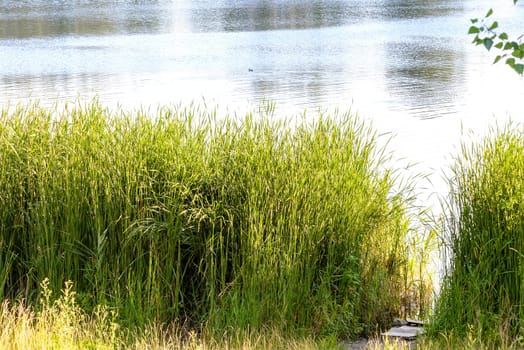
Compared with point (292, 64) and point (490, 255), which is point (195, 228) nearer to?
point (490, 255)

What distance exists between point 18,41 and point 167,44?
4592 mm

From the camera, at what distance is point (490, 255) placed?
6.08 m

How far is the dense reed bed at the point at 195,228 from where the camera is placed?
622 cm

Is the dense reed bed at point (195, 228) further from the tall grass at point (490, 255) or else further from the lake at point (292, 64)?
the lake at point (292, 64)

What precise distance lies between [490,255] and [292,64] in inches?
662

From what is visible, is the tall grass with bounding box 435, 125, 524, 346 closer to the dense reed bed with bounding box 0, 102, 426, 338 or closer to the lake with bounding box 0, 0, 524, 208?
the dense reed bed with bounding box 0, 102, 426, 338

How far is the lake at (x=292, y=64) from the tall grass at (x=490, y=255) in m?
1.75

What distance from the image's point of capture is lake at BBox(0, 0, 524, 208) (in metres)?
16.0

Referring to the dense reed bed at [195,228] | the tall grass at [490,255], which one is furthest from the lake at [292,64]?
the tall grass at [490,255]

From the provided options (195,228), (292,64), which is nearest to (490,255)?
(195,228)

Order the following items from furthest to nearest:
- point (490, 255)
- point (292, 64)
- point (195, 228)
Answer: point (292, 64) → point (195, 228) → point (490, 255)

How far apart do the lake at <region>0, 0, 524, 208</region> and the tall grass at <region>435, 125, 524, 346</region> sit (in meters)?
1.75

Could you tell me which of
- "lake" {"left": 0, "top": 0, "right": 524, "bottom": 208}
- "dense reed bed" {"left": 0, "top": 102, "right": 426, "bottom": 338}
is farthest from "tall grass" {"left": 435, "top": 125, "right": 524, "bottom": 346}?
"lake" {"left": 0, "top": 0, "right": 524, "bottom": 208}

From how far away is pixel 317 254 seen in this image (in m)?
6.43
